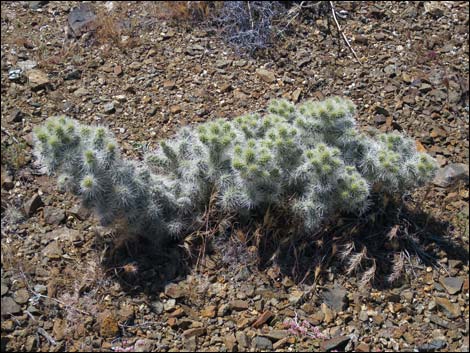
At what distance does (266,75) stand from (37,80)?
2060mm

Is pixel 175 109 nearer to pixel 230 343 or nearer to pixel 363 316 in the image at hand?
pixel 230 343

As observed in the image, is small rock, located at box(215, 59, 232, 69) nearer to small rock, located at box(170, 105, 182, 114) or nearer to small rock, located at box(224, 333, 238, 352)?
small rock, located at box(170, 105, 182, 114)

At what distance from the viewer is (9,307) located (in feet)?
13.3

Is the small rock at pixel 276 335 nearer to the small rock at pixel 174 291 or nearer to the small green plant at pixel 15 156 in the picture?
the small rock at pixel 174 291

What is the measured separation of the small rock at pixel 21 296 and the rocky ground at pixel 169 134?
0.01 metres

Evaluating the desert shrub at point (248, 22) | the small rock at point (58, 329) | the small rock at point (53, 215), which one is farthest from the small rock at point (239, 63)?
the small rock at point (58, 329)

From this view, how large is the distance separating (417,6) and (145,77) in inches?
113

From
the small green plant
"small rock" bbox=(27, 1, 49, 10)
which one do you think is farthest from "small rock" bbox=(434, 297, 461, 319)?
"small rock" bbox=(27, 1, 49, 10)

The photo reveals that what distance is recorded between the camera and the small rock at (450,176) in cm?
491

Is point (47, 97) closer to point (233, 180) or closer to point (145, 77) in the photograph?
point (145, 77)

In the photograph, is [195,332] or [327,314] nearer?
[195,332]

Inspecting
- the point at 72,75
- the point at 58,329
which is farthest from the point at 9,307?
the point at 72,75

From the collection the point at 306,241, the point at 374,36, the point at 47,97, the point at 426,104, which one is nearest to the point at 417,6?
the point at 374,36

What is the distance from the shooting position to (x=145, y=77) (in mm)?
5695
